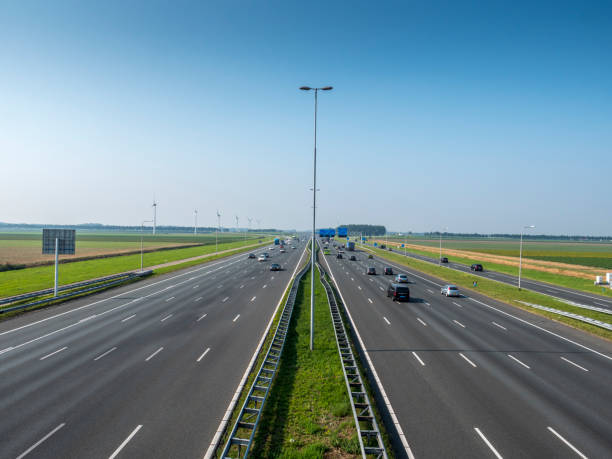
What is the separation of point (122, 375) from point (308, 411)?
968 centimetres

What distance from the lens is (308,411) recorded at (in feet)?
39.2

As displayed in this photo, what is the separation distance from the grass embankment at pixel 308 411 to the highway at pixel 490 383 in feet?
6.54

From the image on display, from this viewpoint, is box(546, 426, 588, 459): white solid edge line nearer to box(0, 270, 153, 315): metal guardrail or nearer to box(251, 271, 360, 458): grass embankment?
box(251, 271, 360, 458): grass embankment

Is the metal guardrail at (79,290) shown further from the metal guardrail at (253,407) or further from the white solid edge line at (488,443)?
the white solid edge line at (488,443)

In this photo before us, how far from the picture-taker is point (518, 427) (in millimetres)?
11375

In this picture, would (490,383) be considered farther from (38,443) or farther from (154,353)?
(38,443)

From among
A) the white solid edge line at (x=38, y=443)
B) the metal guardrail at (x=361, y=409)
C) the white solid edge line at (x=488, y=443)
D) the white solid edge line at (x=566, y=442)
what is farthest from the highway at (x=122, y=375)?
the white solid edge line at (x=566, y=442)

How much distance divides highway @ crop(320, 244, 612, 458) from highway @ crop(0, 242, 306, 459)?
25.3ft

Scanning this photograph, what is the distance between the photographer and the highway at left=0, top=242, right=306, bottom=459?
1041 centimetres

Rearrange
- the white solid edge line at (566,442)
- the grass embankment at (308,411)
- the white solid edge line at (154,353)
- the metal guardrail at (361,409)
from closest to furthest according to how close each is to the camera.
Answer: the metal guardrail at (361,409), the grass embankment at (308,411), the white solid edge line at (566,442), the white solid edge line at (154,353)

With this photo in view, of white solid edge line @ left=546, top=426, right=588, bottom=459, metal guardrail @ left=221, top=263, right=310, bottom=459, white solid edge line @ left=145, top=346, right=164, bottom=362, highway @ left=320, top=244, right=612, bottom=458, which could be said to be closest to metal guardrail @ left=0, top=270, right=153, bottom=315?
white solid edge line @ left=145, top=346, right=164, bottom=362

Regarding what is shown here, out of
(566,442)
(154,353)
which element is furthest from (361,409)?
(154,353)

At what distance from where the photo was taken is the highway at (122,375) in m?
10.4

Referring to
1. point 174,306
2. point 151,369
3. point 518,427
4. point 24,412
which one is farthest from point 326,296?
point 24,412
